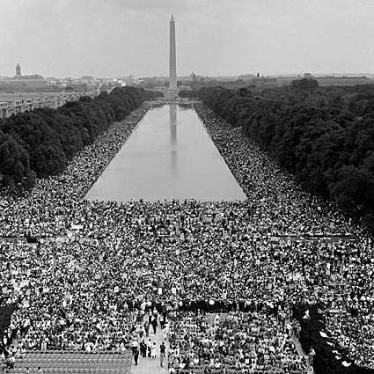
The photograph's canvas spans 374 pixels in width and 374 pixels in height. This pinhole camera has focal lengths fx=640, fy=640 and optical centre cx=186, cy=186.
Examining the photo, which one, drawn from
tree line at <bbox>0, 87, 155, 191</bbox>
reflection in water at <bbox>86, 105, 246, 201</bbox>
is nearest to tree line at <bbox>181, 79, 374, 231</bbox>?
reflection in water at <bbox>86, 105, 246, 201</bbox>

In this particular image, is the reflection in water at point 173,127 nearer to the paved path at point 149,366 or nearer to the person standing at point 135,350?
the person standing at point 135,350

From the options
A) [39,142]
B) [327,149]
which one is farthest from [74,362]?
[39,142]

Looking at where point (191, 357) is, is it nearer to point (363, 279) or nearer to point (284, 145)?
point (363, 279)

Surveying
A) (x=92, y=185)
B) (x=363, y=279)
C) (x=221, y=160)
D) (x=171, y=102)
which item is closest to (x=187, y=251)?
(x=363, y=279)

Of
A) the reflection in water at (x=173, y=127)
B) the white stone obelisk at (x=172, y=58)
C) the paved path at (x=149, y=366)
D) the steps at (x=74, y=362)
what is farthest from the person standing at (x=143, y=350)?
the white stone obelisk at (x=172, y=58)

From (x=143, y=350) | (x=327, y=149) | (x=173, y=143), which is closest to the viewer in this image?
(x=143, y=350)

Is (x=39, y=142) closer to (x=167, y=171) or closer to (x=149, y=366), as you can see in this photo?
(x=167, y=171)

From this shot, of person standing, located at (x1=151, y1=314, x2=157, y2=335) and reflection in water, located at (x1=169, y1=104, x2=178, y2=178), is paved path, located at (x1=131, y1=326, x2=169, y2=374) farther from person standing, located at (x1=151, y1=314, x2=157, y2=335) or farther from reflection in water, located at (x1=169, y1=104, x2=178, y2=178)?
reflection in water, located at (x1=169, y1=104, x2=178, y2=178)
